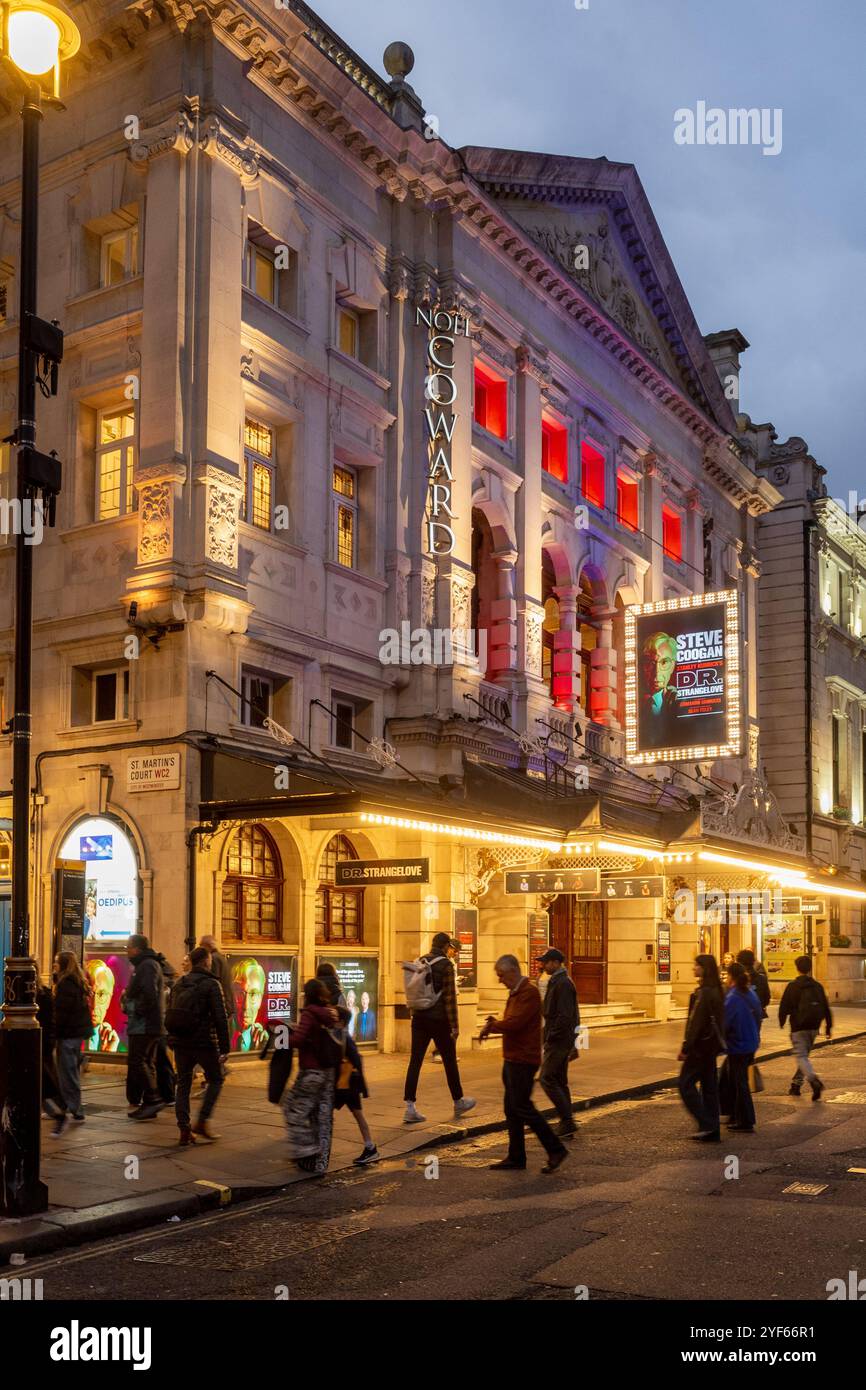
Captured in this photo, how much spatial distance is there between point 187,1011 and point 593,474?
862 inches

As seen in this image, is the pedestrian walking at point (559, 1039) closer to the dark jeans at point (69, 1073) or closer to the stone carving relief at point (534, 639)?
the dark jeans at point (69, 1073)

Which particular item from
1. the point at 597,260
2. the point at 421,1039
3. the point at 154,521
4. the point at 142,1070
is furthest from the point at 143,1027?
the point at 597,260

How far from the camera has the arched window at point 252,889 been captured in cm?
2062

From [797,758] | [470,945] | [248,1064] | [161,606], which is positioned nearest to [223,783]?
[161,606]

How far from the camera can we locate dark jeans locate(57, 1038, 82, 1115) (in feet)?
49.3

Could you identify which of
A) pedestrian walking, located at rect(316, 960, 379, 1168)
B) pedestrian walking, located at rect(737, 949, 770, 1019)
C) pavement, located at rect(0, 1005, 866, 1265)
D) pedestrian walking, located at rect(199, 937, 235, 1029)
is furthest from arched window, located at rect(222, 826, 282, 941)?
pedestrian walking, located at rect(316, 960, 379, 1168)

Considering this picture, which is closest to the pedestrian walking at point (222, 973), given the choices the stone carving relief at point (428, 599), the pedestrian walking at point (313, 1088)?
the pedestrian walking at point (313, 1088)

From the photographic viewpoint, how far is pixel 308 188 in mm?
22953

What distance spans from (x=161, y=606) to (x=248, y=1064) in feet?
21.2

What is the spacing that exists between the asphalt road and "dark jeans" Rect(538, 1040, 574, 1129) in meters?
0.61

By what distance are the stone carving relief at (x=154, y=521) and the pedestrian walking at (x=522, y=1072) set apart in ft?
30.0

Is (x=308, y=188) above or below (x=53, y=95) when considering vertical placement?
above
